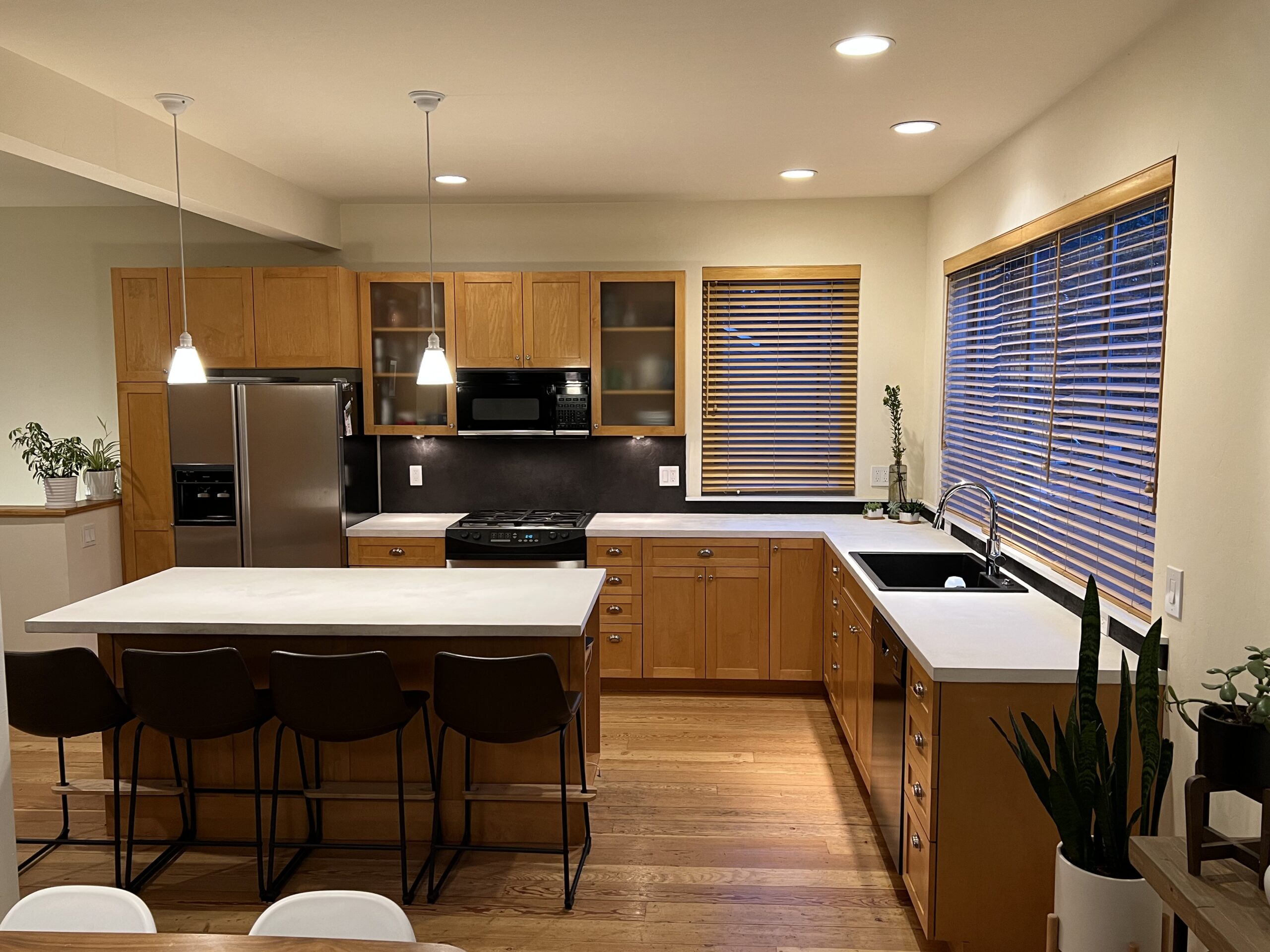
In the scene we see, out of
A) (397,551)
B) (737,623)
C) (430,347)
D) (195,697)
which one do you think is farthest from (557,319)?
(195,697)

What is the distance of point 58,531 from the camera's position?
5047mm

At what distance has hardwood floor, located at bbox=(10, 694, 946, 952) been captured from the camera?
117 inches

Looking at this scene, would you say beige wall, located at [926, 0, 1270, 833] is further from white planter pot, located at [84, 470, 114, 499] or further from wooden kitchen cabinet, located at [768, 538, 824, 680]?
white planter pot, located at [84, 470, 114, 499]

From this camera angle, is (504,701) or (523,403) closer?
(504,701)

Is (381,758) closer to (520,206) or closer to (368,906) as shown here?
(368,906)

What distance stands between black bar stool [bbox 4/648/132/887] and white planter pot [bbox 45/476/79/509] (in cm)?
227

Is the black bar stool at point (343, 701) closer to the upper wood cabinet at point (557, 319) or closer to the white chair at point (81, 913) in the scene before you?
the white chair at point (81, 913)

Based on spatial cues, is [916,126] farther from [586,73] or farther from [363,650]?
[363,650]

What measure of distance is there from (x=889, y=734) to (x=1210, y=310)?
1.67 m

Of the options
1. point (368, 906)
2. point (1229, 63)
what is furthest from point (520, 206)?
point (368, 906)

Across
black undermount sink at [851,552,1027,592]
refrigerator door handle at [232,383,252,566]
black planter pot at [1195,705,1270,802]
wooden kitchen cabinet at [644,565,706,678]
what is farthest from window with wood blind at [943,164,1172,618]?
refrigerator door handle at [232,383,252,566]

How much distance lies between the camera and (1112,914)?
2213mm

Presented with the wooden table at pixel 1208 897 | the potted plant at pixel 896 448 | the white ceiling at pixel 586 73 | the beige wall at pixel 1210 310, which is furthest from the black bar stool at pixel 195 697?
the potted plant at pixel 896 448

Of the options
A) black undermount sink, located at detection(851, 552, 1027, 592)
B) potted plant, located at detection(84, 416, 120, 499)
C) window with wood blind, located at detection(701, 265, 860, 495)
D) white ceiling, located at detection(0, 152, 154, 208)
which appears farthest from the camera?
window with wood blind, located at detection(701, 265, 860, 495)
